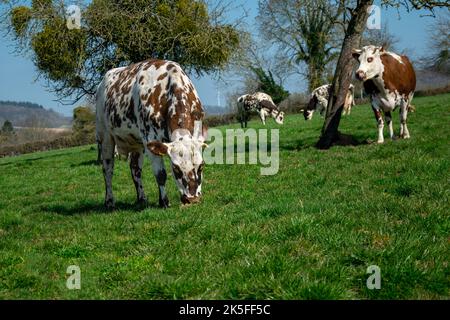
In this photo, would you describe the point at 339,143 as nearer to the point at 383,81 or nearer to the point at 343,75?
the point at 343,75

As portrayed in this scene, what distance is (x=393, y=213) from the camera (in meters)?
6.57

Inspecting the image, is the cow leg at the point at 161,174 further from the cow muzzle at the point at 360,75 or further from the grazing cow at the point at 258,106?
the grazing cow at the point at 258,106

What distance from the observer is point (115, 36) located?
21.4m

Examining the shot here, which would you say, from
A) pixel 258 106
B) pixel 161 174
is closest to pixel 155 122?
pixel 161 174

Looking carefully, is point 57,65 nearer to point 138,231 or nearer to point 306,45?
point 138,231

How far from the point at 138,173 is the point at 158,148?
2.26 m

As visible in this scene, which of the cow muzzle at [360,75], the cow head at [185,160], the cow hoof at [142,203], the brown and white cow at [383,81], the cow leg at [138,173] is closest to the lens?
the cow head at [185,160]

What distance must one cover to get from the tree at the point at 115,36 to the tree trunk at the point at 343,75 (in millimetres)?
7622

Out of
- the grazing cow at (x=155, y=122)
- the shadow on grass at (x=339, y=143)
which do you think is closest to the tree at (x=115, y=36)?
the shadow on grass at (x=339, y=143)

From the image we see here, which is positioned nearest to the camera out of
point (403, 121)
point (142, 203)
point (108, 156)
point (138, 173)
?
point (142, 203)

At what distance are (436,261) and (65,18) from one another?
66.8ft

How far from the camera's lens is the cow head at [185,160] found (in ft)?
26.9
